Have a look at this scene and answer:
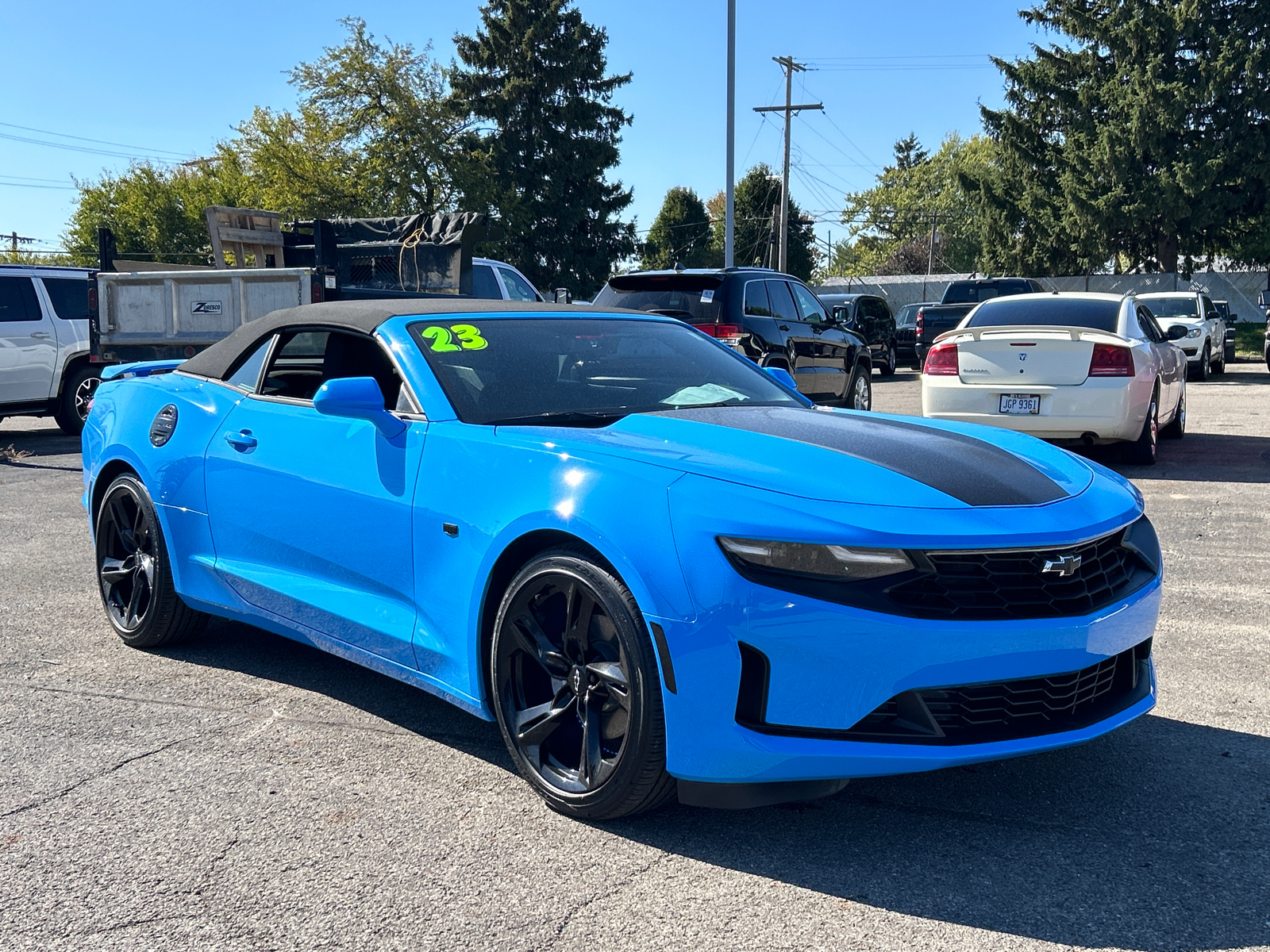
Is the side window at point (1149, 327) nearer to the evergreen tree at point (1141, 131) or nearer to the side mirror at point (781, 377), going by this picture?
the side mirror at point (781, 377)

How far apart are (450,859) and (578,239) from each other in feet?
171

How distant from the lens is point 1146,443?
995 centimetres

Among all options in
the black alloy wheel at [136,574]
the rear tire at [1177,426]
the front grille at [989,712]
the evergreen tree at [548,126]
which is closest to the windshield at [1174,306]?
the rear tire at [1177,426]

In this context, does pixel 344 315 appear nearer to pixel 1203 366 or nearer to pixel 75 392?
pixel 75 392

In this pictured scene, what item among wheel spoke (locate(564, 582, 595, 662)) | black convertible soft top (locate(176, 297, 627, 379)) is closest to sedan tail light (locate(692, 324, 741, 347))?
black convertible soft top (locate(176, 297, 627, 379))

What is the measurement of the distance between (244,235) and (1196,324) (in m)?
16.8

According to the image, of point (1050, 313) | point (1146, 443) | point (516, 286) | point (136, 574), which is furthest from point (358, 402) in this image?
point (516, 286)

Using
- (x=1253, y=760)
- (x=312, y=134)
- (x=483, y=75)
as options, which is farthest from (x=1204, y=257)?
(x=1253, y=760)

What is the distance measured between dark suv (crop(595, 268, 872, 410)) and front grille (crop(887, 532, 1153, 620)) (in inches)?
309

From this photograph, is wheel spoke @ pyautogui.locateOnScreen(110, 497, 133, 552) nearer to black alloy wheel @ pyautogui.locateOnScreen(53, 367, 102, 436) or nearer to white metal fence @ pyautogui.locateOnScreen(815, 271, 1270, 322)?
black alloy wheel @ pyautogui.locateOnScreen(53, 367, 102, 436)

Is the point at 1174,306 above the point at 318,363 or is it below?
above

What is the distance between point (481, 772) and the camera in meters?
3.56

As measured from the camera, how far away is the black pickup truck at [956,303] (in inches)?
939

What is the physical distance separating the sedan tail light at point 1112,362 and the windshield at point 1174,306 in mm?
14594
